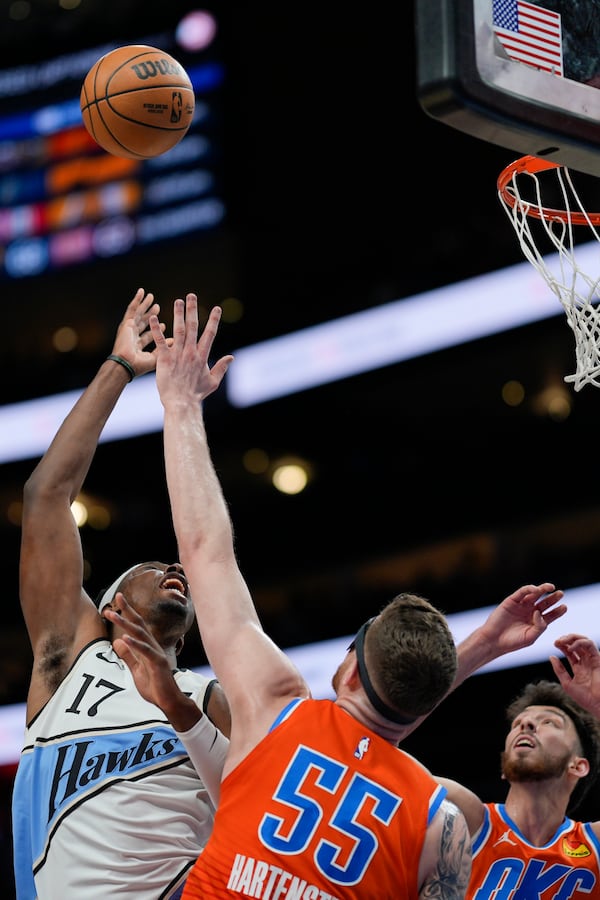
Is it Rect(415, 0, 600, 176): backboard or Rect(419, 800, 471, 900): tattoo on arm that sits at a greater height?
Rect(415, 0, 600, 176): backboard

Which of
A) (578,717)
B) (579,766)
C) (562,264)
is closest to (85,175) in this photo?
(562,264)

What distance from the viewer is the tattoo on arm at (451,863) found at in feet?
9.95

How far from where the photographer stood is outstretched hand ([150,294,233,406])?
11.0 ft

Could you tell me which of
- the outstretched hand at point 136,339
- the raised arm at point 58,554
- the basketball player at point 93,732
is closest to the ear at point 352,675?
the basketball player at point 93,732

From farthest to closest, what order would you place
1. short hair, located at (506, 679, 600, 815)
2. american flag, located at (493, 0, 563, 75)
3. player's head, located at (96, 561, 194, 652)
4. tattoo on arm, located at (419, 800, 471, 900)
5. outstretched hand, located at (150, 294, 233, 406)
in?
1. short hair, located at (506, 679, 600, 815)
2. player's head, located at (96, 561, 194, 652)
3. american flag, located at (493, 0, 563, 75)
4. outstretched hand, located at (150, 294, 233, 406)
5. tattoo on arm, located at (419, 800, 471, 900)

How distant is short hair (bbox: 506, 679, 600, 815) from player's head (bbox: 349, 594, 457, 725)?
6.60 ft

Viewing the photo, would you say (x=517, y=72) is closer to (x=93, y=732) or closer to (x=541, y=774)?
(x=93, y=732)

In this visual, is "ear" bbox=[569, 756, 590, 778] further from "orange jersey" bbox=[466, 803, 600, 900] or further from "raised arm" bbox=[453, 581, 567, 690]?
"raised arm" bbox=[453, 581, 567, 690]

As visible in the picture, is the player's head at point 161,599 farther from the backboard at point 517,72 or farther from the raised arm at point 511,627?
the backboard at point 517,72

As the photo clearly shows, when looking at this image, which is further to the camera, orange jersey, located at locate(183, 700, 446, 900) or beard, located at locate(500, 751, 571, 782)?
beard, located at locate(500, 751, 571, 782)

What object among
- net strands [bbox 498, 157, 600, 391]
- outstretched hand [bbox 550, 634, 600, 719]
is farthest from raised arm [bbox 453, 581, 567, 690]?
net strands [bbox 498, 157, 600, 391]

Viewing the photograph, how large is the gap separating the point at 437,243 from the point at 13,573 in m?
7.24

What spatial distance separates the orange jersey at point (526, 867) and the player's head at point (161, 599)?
145 cm

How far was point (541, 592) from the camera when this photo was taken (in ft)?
13.5
